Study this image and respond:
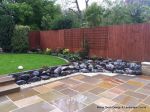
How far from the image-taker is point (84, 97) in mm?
3418

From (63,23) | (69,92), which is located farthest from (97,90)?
(63,23)

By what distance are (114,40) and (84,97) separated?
13.5 feet

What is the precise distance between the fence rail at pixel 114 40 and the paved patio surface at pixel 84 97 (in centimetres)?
188

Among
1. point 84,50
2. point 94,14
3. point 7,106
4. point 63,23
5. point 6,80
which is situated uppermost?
point 94,14

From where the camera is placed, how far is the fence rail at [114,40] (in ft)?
19.8

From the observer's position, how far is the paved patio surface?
2924mm

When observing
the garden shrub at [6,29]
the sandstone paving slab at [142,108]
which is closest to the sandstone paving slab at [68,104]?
the sandstone paving slab at [142,108]

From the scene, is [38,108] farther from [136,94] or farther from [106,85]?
[136,94]

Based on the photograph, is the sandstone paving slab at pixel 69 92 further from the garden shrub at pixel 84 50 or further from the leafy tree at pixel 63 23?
the leafy tree at pixel 63 23

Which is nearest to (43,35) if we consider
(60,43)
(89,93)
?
(60,43)

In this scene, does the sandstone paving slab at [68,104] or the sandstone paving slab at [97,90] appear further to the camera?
the sandstone paving slab at [97,90]

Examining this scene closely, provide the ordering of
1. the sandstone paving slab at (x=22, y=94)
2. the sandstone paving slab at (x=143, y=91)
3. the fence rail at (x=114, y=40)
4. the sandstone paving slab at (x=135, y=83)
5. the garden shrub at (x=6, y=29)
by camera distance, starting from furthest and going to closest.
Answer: the garden shrub at (x=6, y=29) → the fence rail at (x=114, y=40) → the sandstone paving slab at (x=135, y=83) → the sandstone paving slab at (x=143, y=91) → the sandstone paving slab at (x=22, y=94)

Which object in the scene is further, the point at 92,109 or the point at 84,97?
the point at 84,97

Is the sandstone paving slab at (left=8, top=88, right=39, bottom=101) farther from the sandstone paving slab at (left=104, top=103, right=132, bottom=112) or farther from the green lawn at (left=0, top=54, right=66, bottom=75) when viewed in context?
the sandstone paving slab at (left=104, top=103, right=132, bottom=112)
